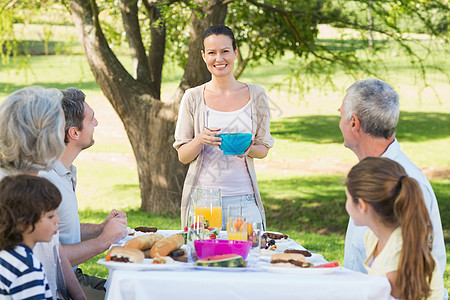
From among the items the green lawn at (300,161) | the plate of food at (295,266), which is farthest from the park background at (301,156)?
the plate of food at (295,266)

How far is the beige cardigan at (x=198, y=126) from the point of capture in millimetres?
4055

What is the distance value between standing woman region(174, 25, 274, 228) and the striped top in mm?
1594

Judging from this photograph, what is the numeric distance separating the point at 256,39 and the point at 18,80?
2139 centimetres

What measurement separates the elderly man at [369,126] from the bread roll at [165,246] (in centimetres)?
87

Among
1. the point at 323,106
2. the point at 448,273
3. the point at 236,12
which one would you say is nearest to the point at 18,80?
the point at 323,106

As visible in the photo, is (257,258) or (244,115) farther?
(244,115)

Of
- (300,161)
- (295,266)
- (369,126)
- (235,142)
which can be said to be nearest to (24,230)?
(295,266)

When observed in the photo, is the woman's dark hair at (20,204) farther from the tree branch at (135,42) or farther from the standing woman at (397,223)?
the tree branch at (135,42)

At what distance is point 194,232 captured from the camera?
2.86 meters

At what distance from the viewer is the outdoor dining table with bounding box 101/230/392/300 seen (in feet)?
7.90

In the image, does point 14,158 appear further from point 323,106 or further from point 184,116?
point 323,106

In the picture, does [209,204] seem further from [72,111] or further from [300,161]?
[300,161]

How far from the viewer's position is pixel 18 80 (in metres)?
30.1

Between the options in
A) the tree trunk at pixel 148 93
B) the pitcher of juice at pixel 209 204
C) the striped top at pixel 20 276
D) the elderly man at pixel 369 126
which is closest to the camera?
the striped top at pixel 20 276
